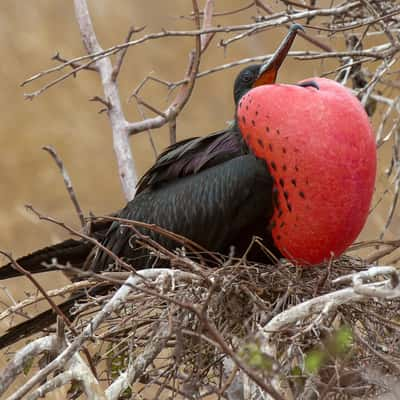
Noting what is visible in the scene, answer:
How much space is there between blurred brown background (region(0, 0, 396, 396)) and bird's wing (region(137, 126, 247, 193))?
3128 millimetres

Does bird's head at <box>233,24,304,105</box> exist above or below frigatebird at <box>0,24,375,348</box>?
above

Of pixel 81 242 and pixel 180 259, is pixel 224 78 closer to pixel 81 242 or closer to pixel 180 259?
pixel 81 242

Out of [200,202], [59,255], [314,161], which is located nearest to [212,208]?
[200,202]

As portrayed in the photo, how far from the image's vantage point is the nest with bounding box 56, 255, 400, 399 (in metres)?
2.34

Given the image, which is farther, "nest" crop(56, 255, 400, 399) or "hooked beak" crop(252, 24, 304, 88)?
"hooked beak" crop(252, 24, 304, 88)

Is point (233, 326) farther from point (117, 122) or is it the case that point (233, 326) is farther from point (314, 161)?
point (117, 122)

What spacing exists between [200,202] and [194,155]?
15 centimetres

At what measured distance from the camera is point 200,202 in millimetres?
2938

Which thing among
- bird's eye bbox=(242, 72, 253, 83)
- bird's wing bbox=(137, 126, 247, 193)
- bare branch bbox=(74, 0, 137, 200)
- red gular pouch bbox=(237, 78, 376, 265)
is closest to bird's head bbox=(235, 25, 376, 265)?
red gular pouch bbox=(237, 78, 376, 265)

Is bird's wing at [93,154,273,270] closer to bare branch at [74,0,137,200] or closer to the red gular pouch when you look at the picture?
the red gular pouch

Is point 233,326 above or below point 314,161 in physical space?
below

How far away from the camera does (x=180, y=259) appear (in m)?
2.52

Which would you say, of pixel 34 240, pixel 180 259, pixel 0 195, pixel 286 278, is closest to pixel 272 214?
pixel 286 278

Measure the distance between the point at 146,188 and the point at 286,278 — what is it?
577 millimetres
